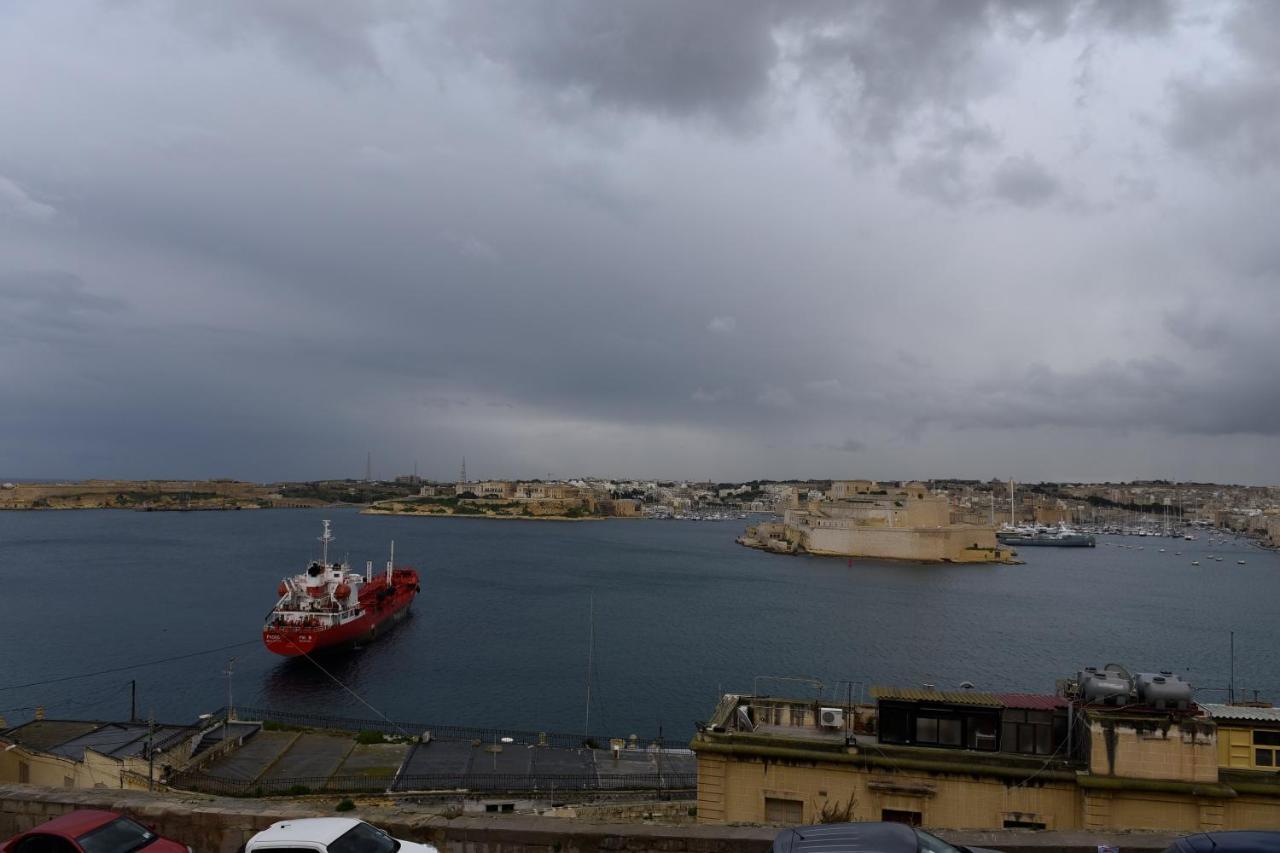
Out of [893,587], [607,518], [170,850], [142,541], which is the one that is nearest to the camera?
[170,850]

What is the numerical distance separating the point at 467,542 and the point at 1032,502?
130 m

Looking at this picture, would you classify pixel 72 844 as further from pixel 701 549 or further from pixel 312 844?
pixel 701 549

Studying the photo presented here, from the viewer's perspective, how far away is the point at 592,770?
1307 centimetres

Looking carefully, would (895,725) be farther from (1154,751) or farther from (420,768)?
(420,768)

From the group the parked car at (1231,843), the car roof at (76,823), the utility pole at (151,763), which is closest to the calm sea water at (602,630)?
the utility pole at (151,763)

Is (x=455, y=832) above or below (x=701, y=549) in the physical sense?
above

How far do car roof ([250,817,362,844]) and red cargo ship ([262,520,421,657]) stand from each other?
101 ft

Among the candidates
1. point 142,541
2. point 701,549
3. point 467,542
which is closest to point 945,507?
point 701,549

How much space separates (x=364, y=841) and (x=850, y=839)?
8.36 feet

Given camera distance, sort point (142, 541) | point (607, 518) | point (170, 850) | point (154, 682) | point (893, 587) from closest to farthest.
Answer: point (170, 850) → point (154, 682) → point (893, 587) → point (142, 541) → point (607, 518)

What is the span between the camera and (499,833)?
4.66 meters

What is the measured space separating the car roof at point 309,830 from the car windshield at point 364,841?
0.03m

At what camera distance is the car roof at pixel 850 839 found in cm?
328

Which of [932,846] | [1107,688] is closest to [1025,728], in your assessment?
[1107,688]
